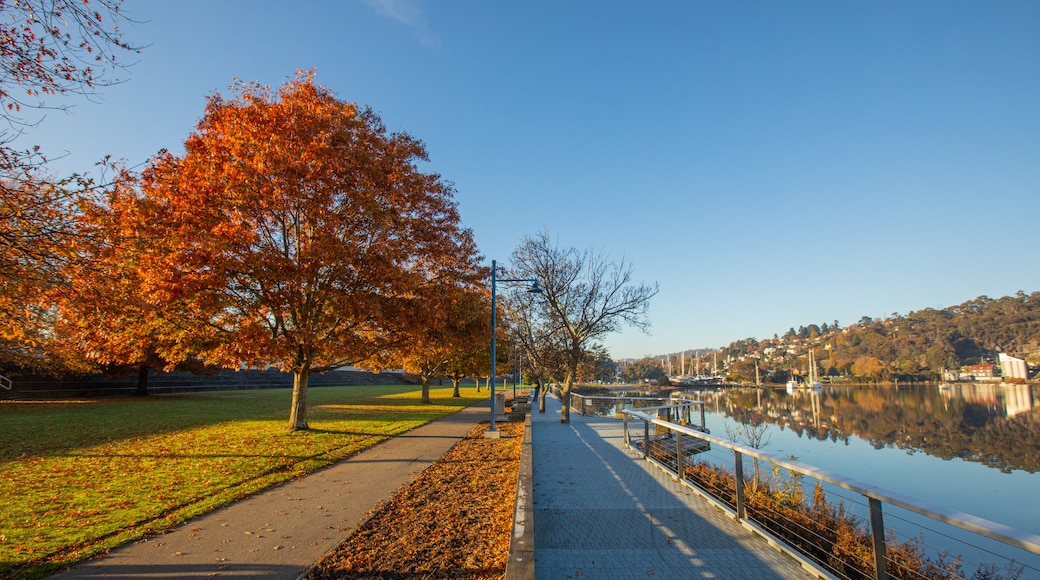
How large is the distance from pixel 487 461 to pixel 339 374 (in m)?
63.5

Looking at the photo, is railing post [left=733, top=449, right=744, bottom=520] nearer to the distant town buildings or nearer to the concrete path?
the concrete path

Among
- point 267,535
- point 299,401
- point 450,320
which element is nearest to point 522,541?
point 267,535

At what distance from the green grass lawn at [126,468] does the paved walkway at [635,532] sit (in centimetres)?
494

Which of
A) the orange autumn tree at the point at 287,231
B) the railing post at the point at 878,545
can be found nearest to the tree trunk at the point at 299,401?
the orange autumn tree at the point at 287,231

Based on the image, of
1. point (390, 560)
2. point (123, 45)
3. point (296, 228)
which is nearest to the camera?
point (390, 560)

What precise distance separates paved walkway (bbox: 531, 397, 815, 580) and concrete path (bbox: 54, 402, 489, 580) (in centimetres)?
255

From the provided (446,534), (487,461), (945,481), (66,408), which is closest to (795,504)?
(446,534)

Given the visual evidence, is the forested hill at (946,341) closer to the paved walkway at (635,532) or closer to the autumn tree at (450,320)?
the autumn tree at (450,320)

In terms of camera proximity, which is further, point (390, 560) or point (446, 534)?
point (446, 534)

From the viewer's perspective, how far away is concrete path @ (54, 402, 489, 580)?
4.86 meters

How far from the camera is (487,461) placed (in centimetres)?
1153

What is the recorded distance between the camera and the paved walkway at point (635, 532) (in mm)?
5062

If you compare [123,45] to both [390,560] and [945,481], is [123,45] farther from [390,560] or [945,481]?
[945,481]

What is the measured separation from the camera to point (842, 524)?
5.71 meters
